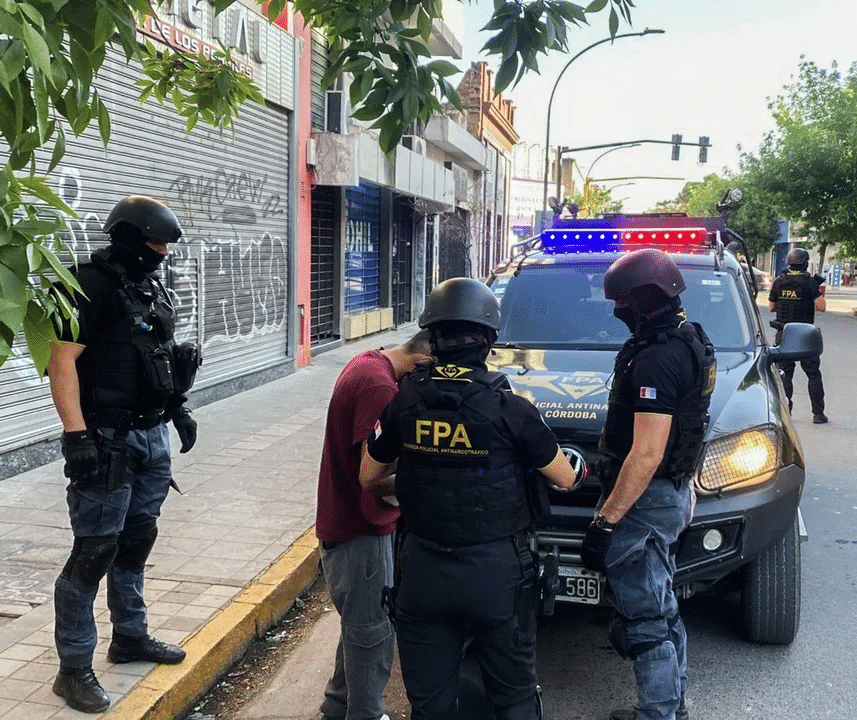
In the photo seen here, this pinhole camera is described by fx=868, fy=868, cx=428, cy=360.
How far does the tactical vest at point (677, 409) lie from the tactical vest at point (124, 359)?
1.72 metres

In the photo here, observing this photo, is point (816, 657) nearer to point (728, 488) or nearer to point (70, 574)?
point (728, 488)

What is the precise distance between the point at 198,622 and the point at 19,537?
1728 millimetres

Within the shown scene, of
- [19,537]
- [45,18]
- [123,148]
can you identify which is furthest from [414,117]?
[123,148]

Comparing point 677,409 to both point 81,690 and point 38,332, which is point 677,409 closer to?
point 38,332

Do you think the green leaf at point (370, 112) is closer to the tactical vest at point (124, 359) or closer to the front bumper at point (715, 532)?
the tactical vest at point (124, 359)

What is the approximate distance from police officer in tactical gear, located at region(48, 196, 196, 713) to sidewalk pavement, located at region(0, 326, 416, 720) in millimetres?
283

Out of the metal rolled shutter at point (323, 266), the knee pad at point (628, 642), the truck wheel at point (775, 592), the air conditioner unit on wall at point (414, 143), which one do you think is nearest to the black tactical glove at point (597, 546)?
the knee pad at point (628, 642)

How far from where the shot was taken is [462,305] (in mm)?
2605

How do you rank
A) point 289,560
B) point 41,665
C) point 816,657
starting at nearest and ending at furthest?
point 41,665, point 816,657, point 289,560

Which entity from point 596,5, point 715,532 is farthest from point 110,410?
point 715,532

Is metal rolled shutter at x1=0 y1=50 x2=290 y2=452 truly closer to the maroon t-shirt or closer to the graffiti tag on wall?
the graffiti tag on wall

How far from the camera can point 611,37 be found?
10.2ft

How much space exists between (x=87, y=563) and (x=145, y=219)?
4.25 ft

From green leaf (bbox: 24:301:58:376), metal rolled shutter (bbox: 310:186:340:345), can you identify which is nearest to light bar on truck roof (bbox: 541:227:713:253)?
green leaf (bbox: 24:301:58:376)
